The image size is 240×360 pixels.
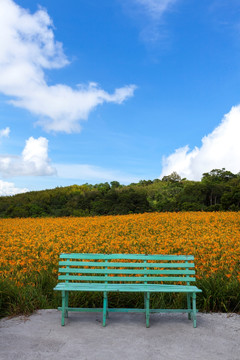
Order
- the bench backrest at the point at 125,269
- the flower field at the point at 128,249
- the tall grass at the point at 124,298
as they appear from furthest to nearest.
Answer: the flower field at the point at 128,249 → the tall grass at the point at 124,298 → the bench backrest at the point at 125,269

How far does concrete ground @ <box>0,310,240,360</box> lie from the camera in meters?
3.56

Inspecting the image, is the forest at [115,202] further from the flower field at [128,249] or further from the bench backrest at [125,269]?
the bench backrest at [125,269]

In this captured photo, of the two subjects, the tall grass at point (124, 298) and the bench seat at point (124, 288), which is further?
the tall grass at point (124, 298)

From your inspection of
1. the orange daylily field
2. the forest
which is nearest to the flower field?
the orange daylily field

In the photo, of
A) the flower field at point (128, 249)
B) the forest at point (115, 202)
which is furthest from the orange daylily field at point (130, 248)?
the forest at point (115, 202)

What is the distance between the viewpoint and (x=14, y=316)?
15.3 feet

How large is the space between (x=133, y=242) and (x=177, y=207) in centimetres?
1289

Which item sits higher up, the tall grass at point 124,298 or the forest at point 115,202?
the forest at point 115,202

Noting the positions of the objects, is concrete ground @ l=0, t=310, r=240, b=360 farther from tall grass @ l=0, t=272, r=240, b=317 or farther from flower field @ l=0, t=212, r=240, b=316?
flower field @ l=0, t=212, r=240, b=316

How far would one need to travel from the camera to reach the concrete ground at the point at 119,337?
3.56 m

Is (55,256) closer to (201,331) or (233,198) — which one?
(201,331)

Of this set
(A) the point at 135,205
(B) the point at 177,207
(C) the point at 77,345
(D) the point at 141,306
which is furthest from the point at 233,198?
(C) the point at 77,345

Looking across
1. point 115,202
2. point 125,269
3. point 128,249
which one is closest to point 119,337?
point 125,269

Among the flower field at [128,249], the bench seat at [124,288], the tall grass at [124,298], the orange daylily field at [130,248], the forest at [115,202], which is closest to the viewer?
the bench seat at [124,288]
